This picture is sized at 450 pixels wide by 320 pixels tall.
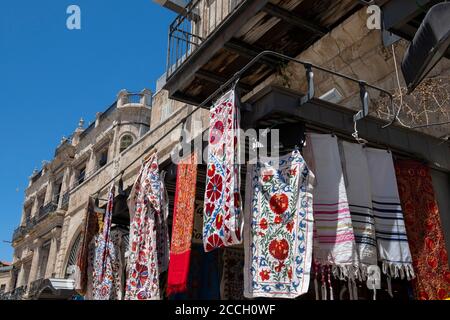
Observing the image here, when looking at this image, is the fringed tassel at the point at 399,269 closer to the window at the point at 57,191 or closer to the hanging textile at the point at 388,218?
the hanging textile at the point at 388,218

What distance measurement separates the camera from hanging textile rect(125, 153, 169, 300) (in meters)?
6.10

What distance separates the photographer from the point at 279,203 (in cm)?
447

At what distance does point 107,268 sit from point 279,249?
4.37m

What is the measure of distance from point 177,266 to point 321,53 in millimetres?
4189

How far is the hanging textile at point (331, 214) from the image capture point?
430 centimetres

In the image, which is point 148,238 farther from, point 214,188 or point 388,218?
point 388,218

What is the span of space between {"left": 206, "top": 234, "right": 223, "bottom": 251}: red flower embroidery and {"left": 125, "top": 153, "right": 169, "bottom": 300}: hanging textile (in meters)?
1.75

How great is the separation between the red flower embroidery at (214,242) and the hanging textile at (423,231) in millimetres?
2103

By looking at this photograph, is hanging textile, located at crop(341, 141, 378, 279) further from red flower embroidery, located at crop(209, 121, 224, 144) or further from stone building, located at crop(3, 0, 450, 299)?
red flower embroidery, located at crop(209, 121, 224, 144)

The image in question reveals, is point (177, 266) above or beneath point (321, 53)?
beneath

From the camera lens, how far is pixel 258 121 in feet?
15.6

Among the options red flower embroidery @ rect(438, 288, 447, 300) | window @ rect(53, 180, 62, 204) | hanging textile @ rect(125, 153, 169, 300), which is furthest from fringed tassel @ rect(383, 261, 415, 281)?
window @ rect(53, 180, 62, 204)
